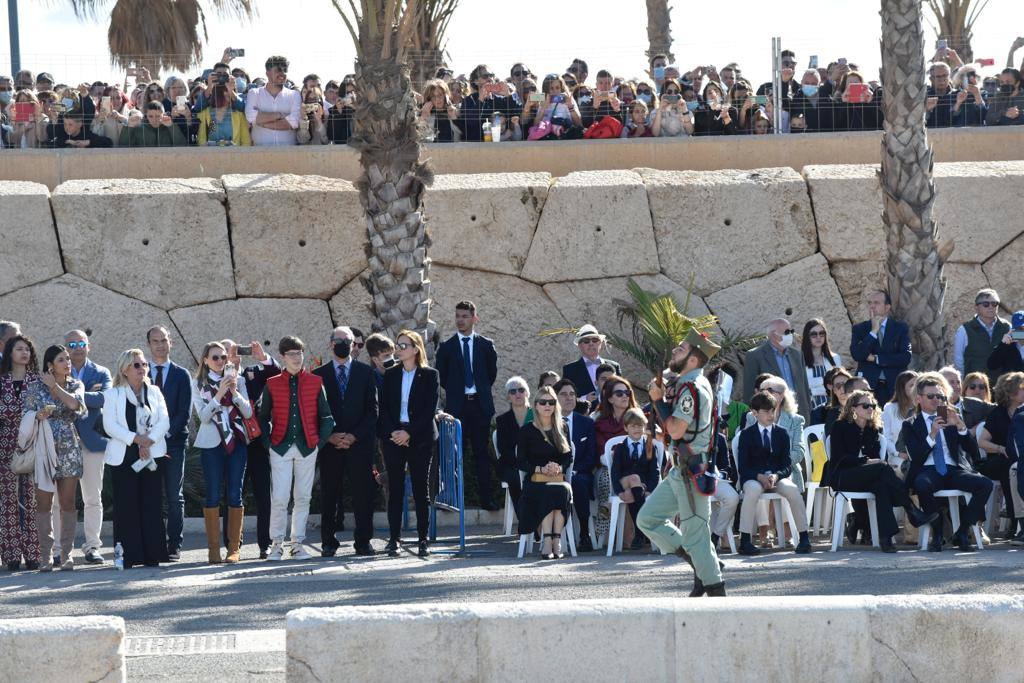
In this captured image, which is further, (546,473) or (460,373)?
(460,373)

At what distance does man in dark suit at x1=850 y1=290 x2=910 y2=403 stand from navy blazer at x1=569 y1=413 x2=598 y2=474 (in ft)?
10.3

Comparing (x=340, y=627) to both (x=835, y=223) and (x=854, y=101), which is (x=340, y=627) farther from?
(x=854, y=101)

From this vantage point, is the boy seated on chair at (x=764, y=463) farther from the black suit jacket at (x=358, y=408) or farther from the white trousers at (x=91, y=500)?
the white trousers at (x=91, y=500)

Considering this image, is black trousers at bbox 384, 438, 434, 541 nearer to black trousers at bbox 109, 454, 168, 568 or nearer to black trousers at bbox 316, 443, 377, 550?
black trousers at bbox 316, 443, 377, 550

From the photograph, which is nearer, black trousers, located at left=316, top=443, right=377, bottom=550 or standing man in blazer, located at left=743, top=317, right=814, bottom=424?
black trousers, located at left=316, top=443, right=377, bottom=550

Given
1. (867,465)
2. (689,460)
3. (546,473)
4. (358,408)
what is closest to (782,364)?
(867,465)

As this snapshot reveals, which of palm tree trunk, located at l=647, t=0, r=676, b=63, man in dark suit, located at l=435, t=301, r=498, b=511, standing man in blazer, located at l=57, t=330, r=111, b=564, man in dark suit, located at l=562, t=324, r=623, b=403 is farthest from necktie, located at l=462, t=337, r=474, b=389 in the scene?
palm tree trunk, located at l=647, t=0, r=676, b=63

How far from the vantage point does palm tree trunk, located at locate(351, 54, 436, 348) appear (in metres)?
14.5

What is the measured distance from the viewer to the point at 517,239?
642 inches

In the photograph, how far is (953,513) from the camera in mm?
11773

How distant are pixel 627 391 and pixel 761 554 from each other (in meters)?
1.83

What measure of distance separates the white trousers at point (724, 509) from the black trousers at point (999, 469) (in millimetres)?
2007

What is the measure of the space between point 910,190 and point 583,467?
16.4ft

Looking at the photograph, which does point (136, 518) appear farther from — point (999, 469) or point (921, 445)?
point (999, 469)
